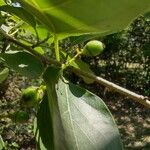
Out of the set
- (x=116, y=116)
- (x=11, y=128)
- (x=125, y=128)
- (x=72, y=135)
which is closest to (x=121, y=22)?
(x=72, y=135)

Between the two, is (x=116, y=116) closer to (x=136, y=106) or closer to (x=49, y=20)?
(x=136, y=106)

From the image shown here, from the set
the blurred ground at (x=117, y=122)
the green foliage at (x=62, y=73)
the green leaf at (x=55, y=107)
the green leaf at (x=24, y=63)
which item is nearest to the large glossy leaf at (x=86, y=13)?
the green foliage at (x=62, y=73)

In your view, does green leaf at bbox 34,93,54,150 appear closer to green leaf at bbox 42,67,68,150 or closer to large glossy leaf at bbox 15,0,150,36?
green leaf at bbox 42,67,68,150

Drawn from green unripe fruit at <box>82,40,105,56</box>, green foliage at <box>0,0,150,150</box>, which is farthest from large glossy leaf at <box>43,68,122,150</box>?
green unripe fruit at <box>82,40,105,56</box>

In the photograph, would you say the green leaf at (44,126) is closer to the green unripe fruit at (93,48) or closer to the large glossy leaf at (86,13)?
the green unripe fruit at (93,48)

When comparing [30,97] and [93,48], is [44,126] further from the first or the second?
[93,48]

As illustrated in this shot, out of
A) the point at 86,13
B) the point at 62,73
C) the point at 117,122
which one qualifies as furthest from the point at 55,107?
the point at 117,122
